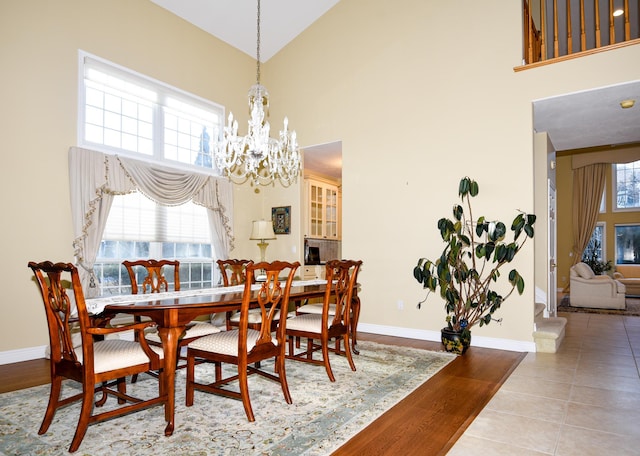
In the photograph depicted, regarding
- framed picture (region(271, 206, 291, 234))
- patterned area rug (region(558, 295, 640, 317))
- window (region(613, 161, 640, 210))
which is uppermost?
window (region(613, 161, 640, 210))

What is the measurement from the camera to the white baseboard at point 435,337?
4345 mm

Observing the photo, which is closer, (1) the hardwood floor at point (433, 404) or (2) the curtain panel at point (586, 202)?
(1) the hardwood floor at point (433, 404)

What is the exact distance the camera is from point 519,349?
14.3 ft

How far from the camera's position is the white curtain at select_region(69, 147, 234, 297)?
13.6 ft

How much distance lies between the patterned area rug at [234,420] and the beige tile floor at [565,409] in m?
0.65

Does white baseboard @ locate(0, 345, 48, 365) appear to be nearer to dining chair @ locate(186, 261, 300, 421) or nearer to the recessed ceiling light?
dining chair @ locate(186, 261, 300, 421)

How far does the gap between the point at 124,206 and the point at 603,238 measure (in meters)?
11.5

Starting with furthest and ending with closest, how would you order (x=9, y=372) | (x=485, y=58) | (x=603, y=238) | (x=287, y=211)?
(x=603, y=238), (x=287, y=211), (x=485, y=58), (x=9, y=372)

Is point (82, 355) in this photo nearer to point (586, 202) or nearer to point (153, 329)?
point (153, 329)

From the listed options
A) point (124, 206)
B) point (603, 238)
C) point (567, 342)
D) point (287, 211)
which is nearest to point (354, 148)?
point (287, 211)

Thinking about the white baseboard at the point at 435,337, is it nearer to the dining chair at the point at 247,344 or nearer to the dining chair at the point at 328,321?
the dining chair at the point at 328,321

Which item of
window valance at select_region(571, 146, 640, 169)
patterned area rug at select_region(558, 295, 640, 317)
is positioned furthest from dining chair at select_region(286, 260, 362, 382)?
window valance at select_region(571, 146, 640, 169)

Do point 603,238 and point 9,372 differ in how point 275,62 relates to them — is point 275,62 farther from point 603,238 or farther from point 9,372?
point 603,238

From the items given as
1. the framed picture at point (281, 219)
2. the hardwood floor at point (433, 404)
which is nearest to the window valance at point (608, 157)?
the hardwood floor at point (433, 404)
